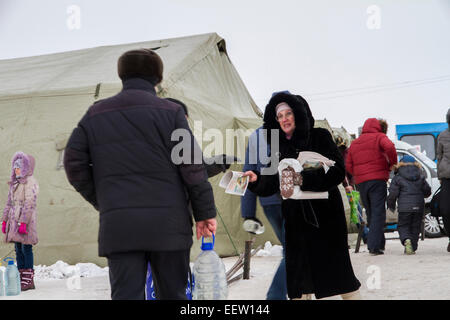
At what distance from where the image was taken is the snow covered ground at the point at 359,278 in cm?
562

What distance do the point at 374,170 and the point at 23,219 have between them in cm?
478

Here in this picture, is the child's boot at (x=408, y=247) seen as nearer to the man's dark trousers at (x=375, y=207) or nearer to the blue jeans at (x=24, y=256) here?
the man's dark trousers at (x=375, y=207)

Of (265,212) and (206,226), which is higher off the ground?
(206,226)

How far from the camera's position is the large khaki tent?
27.0 ft

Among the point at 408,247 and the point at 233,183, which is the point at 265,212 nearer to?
the point at 233,183

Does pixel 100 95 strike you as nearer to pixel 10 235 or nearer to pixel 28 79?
pixel 28 79

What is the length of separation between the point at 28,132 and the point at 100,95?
1.31m

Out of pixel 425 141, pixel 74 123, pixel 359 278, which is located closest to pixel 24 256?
pixel 74 123

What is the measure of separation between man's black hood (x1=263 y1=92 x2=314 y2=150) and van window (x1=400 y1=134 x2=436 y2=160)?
13.4 m

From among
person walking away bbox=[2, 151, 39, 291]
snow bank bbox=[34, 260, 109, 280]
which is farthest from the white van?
person walking away bbox=[2, 151, 39, 291]

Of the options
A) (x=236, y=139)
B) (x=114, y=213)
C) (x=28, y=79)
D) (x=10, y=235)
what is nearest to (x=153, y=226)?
(x=114, y=213)

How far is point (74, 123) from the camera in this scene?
28.0 feet

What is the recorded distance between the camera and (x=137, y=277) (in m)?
2.81
